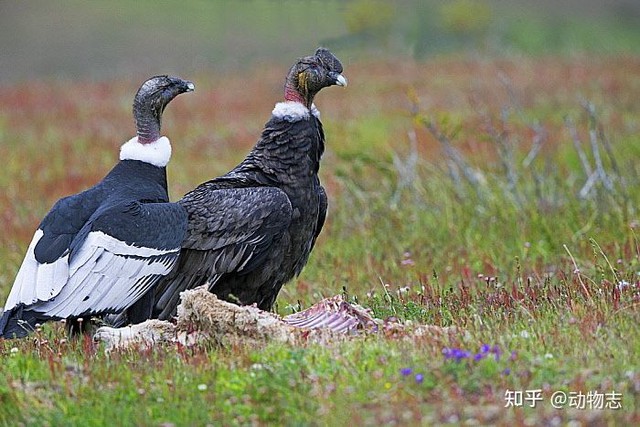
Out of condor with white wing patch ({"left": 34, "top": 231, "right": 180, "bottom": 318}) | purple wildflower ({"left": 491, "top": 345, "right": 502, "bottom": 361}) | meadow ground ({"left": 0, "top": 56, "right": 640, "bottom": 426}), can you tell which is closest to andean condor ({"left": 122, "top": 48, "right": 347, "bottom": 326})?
condor with white wing patch ({"left": 34, "top": 231, "right": 180, "bottom": 318})

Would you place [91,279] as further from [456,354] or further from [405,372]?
[456,354]

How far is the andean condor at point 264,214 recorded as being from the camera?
6.97 metres

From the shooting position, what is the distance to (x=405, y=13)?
90.4 ft

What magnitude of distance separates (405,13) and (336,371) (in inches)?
923

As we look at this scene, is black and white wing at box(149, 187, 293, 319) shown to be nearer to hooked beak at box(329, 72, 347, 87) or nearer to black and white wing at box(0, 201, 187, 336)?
black and white wing at box(0, 201, 187, 336)

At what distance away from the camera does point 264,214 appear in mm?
6926

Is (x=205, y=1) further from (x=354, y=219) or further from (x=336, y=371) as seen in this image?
(x=336, y=371)

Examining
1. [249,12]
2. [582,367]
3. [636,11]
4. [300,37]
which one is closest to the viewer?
[582,367]

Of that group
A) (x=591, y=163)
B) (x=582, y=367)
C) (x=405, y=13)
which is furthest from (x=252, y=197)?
(x=405, y=13)

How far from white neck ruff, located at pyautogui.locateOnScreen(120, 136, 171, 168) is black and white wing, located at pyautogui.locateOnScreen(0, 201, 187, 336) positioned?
0.58 m

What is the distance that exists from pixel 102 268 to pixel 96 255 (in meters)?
0.09

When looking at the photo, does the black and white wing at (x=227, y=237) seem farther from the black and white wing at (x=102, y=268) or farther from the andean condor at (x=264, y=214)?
the black and white wing at (x=102, y=268)

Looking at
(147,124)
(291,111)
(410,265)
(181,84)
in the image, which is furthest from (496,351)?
(410,265)

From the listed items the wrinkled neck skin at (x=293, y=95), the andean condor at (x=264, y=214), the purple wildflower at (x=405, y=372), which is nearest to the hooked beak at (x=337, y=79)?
the andean condor at (x=264, y=214)
